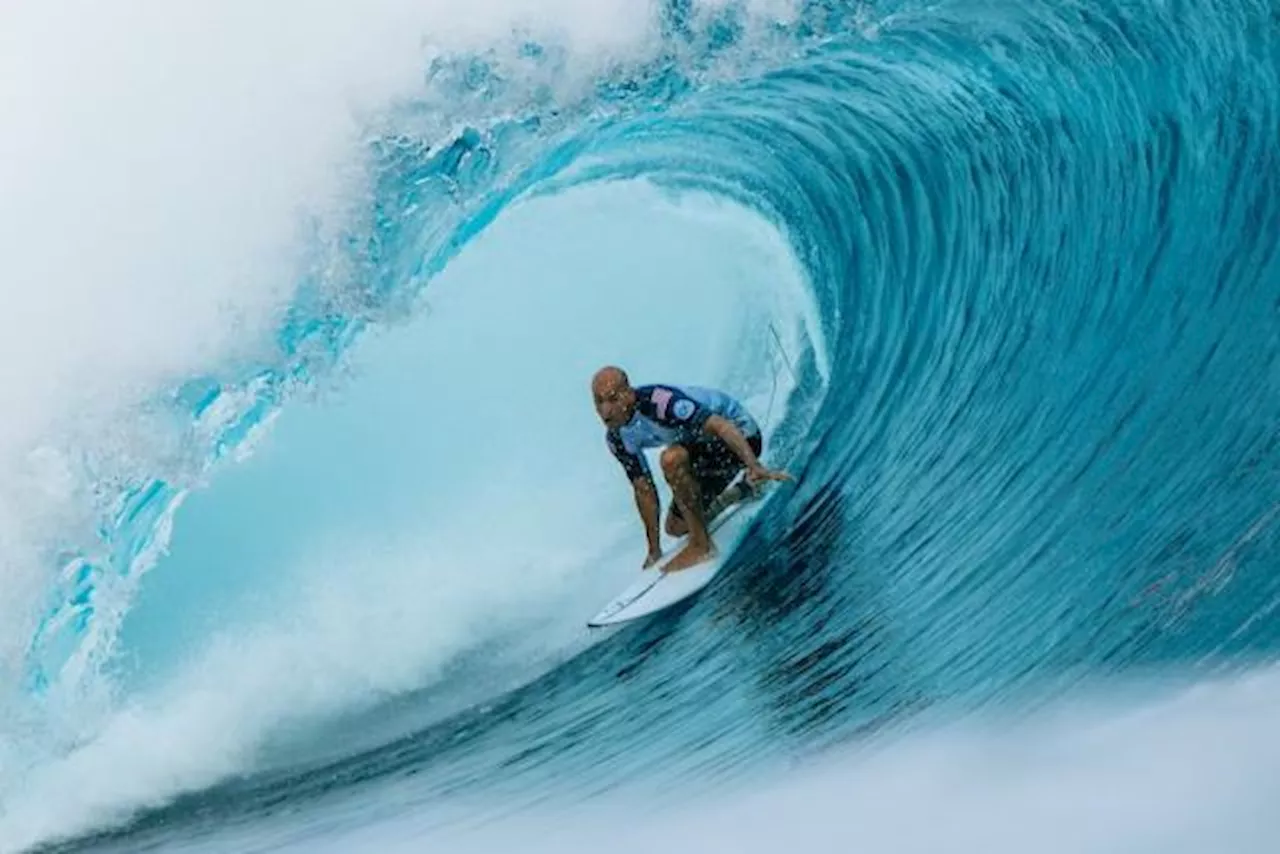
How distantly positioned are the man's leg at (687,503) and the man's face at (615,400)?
0.20 m

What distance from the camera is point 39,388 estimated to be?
7840 mm

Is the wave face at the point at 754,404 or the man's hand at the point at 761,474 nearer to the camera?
the wave face at the point at 754,404

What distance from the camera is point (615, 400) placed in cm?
604

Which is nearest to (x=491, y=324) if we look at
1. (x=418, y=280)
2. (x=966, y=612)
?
(x=418, y=280)

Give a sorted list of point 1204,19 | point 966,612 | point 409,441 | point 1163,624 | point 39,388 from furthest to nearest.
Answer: point 409,441
point 39,388
point 1204,19
point 966,612
point 1163,624

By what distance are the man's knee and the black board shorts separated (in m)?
0.07

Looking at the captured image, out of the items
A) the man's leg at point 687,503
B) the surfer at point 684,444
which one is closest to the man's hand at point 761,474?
the surfer at point 684,444

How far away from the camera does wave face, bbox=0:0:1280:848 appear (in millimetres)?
5141

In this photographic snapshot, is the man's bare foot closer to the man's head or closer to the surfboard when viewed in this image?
the surfboard

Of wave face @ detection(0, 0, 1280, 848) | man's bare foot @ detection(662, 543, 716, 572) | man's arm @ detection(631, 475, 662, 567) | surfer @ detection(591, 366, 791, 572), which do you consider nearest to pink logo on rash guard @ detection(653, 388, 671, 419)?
surfer @ detection(591, 366, 791, 572)

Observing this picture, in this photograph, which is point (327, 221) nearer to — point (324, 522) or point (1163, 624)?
point (324, 522)

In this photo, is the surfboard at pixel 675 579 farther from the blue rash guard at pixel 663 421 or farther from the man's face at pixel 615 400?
the man's face at pixel 615 400

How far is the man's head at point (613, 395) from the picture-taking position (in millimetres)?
6012

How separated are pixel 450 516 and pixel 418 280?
1.19 meters
